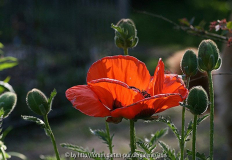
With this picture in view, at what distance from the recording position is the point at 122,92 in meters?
0.40

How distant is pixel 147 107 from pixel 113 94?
4cm

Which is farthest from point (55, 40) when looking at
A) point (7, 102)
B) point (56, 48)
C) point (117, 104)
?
point (117, 104)

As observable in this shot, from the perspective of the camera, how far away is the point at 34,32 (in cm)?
326

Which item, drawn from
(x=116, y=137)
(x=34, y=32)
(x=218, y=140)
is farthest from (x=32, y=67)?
(x=218, y=140)

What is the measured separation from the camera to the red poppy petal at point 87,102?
0.39 m

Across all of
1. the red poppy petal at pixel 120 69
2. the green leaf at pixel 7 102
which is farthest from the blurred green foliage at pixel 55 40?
the red poppy petal at pixel 120 69

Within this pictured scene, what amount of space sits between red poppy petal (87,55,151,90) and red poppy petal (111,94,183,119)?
52mm

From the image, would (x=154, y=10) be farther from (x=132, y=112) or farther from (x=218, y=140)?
(x=132, y=112)

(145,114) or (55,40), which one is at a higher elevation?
(145,114)

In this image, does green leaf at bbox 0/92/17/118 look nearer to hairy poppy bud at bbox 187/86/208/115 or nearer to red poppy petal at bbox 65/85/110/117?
red poppy petal at bbox 65/85/110/117

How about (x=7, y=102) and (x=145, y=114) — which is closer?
(x=145, y=114)

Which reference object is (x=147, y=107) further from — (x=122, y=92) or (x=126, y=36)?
(x=126, y=36)

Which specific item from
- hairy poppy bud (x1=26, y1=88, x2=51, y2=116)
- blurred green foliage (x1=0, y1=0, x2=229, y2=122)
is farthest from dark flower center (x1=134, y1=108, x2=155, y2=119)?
blurred green foliage (x1=0, y1=0, x2=229, y2=122)

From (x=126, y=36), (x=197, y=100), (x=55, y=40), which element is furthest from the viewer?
(x=55, y=40)
